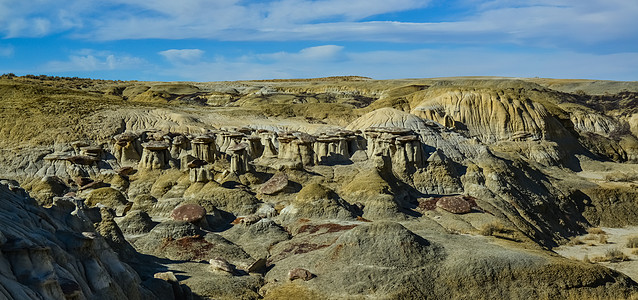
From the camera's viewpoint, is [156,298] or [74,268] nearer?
[74,268]

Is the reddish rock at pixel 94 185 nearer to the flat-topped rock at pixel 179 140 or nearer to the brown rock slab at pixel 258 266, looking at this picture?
the flat-topped rock at pixel 179 140

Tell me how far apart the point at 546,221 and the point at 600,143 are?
124ft

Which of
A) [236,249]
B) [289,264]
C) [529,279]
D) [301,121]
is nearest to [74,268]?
[289,264]

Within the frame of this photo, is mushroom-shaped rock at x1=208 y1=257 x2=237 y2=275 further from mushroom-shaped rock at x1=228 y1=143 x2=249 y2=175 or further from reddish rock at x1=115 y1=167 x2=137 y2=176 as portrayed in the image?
reddish rock at x1=115 y1=167 x2=137 y2=176

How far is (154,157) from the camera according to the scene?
148 ft

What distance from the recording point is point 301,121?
2862 inches

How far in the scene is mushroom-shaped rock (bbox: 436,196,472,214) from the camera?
3562 centimetres

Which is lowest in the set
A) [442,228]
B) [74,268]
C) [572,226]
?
[572,226]

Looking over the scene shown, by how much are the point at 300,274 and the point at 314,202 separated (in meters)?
10.3

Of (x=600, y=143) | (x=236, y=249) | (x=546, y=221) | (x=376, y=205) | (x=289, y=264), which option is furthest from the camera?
(x=600, y=143)

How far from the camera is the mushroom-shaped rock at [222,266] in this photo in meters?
24.5

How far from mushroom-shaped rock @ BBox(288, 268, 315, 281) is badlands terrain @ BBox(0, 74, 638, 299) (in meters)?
0.07

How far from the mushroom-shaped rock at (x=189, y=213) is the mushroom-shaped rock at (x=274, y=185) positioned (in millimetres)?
5827

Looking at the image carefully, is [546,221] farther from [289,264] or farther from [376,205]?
[289,264]
